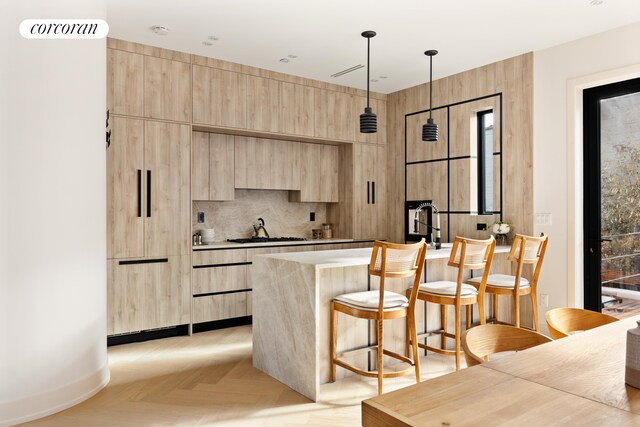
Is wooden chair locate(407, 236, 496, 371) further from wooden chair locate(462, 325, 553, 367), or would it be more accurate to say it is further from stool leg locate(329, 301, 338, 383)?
wooden chair locate(462, 325, 553, 367)

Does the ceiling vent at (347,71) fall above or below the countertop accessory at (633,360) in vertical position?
above

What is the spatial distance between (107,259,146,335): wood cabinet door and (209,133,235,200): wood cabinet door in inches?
47.4

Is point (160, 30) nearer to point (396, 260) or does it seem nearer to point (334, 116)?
point (334, 116)

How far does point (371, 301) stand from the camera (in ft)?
9.80

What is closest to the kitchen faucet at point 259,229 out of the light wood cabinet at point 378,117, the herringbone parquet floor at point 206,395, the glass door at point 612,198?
the light wood cabinet at point 378,117

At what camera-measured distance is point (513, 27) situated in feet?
13.4

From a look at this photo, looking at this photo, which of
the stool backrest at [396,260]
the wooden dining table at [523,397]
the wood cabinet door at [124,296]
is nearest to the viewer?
the wooden dining table at [523,397]

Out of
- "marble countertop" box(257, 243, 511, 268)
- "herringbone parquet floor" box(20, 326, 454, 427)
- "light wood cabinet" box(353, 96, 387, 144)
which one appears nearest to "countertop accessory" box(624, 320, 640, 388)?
"herringbone parquet floor" box(20, 326, 454, 427)

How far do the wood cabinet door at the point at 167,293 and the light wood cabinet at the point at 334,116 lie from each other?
2.31 meters

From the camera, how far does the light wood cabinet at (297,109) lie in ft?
17.7

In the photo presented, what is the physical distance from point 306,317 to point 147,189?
90.4 inches

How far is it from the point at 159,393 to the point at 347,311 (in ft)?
4.62

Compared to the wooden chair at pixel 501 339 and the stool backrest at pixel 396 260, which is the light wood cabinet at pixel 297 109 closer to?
the stool backrest at pixel 396 260

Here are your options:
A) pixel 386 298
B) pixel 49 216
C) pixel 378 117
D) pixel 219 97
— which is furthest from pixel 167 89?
pixel 386 298
